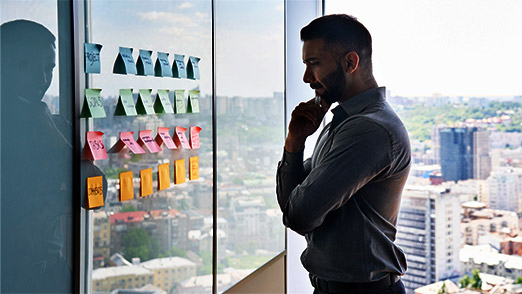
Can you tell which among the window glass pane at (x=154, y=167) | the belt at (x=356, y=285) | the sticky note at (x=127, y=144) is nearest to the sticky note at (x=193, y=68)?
the window glass pane at (x=154, y=167)

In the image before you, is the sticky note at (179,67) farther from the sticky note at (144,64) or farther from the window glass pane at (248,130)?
the window glass pane at (248,130)

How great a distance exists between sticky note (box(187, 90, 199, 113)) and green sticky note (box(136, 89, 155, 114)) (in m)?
0.28

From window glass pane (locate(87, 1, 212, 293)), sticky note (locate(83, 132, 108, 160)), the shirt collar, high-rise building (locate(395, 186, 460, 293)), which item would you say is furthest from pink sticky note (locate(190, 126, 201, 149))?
high-rise building (locate(395, 186, 460, 293))

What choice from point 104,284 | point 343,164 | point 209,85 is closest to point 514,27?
point 209,85

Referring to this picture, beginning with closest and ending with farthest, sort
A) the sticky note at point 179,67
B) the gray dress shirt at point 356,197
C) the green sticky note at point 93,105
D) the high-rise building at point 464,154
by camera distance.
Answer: the gray dress shirt at point 356,197, the green sticky note at point 93,105, the sticky note at point 179,67, the high-rise building at point 464,154

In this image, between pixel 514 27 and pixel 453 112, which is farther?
pixel 453 112

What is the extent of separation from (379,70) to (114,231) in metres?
2.22

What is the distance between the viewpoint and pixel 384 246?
Result: 156 cm

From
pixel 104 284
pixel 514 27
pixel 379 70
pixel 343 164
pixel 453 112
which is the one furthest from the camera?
pixel 379 70

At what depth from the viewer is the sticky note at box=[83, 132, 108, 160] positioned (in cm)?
161

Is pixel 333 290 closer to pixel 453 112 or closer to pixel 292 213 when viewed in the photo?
pixel 292 213

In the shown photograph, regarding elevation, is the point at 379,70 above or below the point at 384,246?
above

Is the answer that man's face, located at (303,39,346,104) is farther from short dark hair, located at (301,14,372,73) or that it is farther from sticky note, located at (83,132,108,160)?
sticky note, located at (83,132,108,160)

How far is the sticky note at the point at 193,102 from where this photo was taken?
2.21 metres
